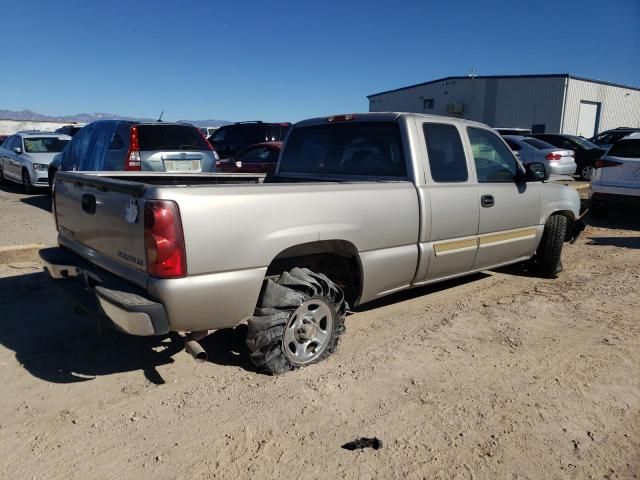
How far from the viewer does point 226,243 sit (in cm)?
303

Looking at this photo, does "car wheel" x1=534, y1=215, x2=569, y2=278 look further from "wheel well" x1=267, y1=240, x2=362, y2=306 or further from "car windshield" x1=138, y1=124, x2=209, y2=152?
"car windshield" x1=138, y1=124, x2=209, y2=152

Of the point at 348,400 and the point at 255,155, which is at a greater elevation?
the point at 255,155

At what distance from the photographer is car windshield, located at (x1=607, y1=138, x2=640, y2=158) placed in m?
9.38

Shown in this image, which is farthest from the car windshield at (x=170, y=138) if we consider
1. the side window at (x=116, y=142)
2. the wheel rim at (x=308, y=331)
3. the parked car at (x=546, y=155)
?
the parked car at (x=546, y=155)

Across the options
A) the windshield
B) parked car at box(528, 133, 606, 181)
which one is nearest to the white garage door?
parked car at box(528, 133, 606, 181)

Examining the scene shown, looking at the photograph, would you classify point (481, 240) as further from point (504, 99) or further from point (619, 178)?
point (504, 99)

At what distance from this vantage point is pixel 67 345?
3.93 m

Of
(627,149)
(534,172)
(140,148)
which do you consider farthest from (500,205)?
(627,149)

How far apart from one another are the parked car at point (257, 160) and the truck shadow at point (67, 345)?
6.63m

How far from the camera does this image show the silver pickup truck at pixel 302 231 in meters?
2.93

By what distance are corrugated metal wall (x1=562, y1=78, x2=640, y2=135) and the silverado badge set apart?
114ft

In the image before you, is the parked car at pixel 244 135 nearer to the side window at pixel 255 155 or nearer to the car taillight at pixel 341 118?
the side window at pixel 255 155

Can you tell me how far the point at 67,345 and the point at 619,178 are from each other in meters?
9.33

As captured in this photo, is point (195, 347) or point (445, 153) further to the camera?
point (445, 153)
